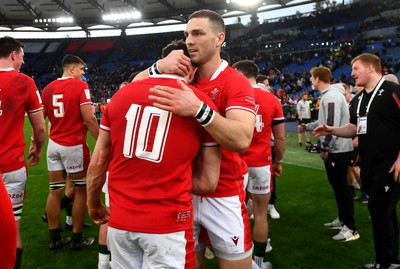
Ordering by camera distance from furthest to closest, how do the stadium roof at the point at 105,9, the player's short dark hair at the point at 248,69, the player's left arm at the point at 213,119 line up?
the stadium roof at the point at 105,9, the player's short dark hair at the point at 248,69, the player's left arm at the point at 213,119

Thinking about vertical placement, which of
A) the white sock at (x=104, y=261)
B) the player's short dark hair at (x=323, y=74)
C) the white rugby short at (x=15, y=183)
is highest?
the player's short dark hair at (x=323, y=74)

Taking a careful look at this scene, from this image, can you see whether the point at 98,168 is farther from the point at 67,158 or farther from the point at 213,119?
the point at 67,158

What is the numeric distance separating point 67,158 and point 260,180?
254cm

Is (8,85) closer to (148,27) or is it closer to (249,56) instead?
(249,56)

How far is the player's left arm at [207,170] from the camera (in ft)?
6.66

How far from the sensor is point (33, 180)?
8516 millimetres

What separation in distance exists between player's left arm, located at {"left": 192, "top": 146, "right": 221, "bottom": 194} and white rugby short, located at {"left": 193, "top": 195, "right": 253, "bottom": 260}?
0.38 meters

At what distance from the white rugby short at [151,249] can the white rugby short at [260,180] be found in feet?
6.49

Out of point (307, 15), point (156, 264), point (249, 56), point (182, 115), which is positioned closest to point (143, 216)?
point (156, 264)

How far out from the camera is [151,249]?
71.9 inches

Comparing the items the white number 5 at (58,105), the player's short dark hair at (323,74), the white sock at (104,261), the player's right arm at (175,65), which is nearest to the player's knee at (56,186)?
the white number 5 at (58,105)

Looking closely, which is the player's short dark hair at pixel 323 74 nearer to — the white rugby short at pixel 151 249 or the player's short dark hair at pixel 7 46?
the white rugby short at pixel 151 249

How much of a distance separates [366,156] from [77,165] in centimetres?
358

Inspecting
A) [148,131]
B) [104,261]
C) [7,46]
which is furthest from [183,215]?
[7,46]
